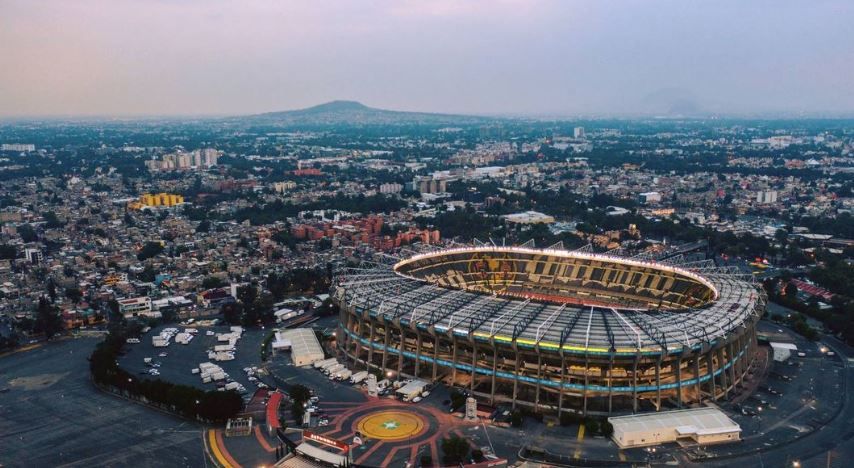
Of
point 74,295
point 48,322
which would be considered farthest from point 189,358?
point 74,295

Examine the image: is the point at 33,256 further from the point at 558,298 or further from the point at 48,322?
the point at 558,298

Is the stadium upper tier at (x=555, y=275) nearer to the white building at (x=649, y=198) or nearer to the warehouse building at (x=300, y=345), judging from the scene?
the warehouse building at (x=300, y=345)

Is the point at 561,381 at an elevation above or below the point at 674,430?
above

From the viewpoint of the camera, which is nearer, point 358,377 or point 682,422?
point 682,422

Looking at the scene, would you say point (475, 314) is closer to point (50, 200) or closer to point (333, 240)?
point (333, 240)

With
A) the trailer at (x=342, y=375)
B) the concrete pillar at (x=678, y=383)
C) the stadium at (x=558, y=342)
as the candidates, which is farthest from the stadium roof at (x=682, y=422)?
the trailer at (x=342, y=375)

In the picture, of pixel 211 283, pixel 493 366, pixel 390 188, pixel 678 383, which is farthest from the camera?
pixel 390 188
